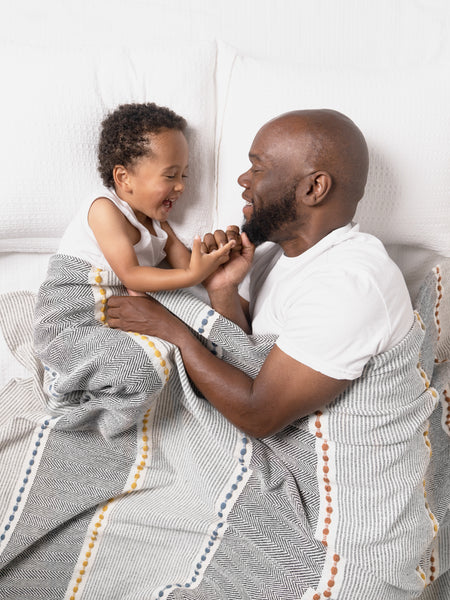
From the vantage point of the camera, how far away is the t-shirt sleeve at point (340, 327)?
117 cm

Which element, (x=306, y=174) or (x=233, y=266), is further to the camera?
(x=233, y=266)

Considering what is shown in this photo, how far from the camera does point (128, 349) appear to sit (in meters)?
1.29

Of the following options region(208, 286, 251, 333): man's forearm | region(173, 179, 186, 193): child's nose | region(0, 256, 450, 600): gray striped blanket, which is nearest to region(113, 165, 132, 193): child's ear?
region(173, 179, 186, 193): child's nose

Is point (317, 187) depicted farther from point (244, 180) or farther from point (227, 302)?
point (227, 302)

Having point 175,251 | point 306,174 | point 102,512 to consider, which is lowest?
point 102,512

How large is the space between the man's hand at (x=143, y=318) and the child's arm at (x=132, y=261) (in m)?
0.04

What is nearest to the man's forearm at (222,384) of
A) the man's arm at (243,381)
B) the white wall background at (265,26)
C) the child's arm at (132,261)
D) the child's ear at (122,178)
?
the man's arm at (243,381)

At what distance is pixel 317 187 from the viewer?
Answer: 4.32 feet

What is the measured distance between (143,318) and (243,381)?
27 centimetres

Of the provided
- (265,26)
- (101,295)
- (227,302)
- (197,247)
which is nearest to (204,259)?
(197,247)

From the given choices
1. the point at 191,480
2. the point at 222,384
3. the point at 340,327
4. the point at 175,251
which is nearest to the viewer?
the point at 340,327

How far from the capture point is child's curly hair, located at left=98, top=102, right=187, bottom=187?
1.36 meters

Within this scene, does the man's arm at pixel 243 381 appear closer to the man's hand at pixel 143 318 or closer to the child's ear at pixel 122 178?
the man's hand at pixel 143 318

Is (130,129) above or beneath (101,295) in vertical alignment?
above
